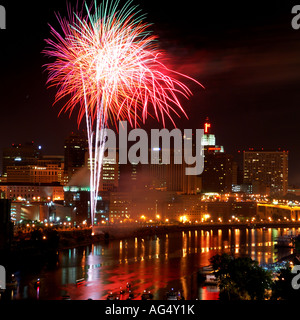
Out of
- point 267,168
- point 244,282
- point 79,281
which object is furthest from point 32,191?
point 267,168

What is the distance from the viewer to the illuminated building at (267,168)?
4169cm

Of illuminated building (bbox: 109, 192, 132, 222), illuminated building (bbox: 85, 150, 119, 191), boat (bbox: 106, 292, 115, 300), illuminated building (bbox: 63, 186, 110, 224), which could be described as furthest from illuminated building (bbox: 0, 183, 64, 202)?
boat (bbox: 106, 292, 115, 300)

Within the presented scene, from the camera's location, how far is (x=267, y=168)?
41.8m

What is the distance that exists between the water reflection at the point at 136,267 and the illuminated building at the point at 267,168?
27.4 meters

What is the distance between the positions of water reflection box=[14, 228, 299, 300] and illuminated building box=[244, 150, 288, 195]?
1077 inches

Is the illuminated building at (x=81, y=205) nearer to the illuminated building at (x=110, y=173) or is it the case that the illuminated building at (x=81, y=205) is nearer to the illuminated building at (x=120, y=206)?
the illuminated building at (x=120, y=206)

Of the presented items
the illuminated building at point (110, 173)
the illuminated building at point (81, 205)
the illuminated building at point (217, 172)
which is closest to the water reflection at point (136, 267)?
the illuminated building at point (81, 205)

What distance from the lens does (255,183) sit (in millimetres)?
36906

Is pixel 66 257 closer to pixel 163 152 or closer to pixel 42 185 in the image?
pixel 42 185

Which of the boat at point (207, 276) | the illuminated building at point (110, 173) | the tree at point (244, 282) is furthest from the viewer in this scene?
the illuminated building at point (110, 173)

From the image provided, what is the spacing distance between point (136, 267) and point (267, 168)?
112 feet

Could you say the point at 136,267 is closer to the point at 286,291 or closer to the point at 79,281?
the point at 79,281

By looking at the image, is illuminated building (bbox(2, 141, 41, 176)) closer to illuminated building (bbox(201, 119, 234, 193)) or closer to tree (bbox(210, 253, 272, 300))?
illuminated building (bbox(201, 119, 234, 193))

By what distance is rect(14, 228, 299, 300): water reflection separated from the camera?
6.97 m
